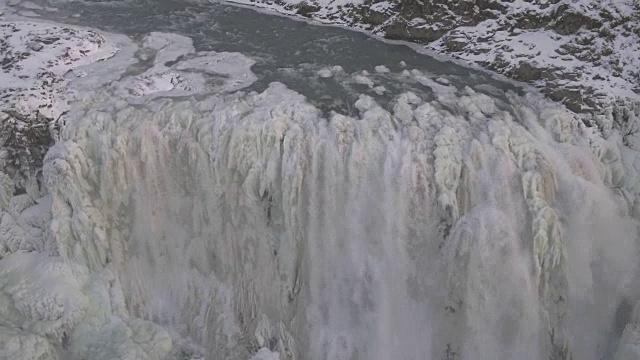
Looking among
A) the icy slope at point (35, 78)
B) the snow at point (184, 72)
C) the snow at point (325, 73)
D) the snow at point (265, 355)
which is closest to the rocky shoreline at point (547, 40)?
the snow at point (325, 73)

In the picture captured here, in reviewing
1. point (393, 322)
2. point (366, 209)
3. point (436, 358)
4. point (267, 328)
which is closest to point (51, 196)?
point (267, 328)

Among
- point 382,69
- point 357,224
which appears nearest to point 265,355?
point 357,224

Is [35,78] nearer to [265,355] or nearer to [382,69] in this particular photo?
[382,69]

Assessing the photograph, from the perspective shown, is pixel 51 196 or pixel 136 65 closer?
pixel 51 196

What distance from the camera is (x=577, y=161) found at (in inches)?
248

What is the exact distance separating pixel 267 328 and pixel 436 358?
6.10ft

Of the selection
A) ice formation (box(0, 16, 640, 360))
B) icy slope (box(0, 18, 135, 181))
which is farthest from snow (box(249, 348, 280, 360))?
icy slope (box(0, 18, 135, 181))

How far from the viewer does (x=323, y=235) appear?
20.8 feet

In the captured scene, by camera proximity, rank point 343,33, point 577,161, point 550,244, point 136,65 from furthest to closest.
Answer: point 343,33, point 136,65, point 577,161, point 550,244

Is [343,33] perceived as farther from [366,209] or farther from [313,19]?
[366,209]

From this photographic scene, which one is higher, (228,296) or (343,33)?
(343,33)

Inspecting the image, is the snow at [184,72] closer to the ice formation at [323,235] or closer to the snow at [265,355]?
the ice formation at [323,235]

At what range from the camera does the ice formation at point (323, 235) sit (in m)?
6.04

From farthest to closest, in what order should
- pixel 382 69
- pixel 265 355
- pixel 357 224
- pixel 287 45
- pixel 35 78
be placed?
pixel 287 45 < pixel 382 69 < pixel 35 78 < pixel 265 355 < pixel 357 224
